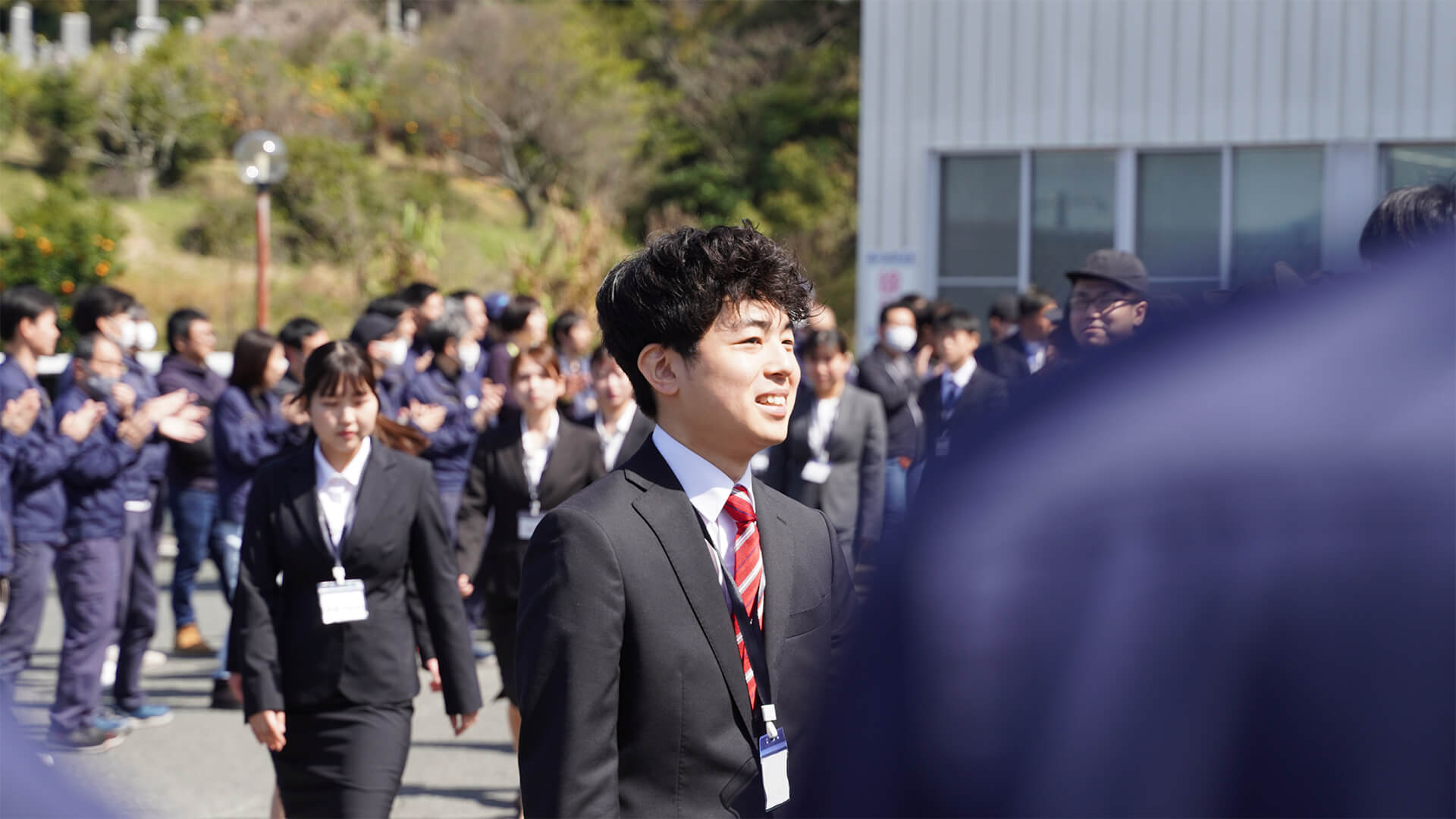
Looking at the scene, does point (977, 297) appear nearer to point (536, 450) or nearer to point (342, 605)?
point (536, 450)

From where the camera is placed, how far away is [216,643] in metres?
9.59

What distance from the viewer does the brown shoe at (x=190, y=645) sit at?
30.4 feet

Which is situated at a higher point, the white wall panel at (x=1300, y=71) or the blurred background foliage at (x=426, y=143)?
the blurred background foliage at (x=426, y=143)

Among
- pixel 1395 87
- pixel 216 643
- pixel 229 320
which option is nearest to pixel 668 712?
pixel 216 643

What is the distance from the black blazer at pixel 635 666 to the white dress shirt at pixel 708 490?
3.0 inches

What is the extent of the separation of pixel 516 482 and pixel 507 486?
42mm

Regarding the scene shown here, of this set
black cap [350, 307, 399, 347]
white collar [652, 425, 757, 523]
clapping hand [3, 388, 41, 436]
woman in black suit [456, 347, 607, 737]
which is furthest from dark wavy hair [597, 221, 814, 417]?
black cap [350, 307, 399, 347]

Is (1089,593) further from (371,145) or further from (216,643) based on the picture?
(371,145)

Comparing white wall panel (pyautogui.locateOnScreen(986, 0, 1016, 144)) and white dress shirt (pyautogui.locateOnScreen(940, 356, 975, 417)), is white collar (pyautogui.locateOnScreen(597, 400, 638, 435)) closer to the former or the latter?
white dress shirt (pyautogui.locateOnScreen(940, 356, 975, 417))

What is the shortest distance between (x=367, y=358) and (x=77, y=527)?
111 inches

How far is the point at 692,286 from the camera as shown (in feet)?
7.50

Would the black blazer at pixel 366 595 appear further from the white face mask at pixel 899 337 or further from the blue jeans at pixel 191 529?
the white face mask at pixel 899 337

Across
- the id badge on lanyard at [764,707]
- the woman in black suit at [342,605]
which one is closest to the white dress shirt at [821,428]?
the woman in black suit at [342,605]

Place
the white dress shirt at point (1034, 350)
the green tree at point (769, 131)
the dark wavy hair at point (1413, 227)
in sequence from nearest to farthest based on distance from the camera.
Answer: the dark wavy hair at point (1413, 227)
the white dress shirt at point (1034, 350)
the green tree at point (769, 131)
